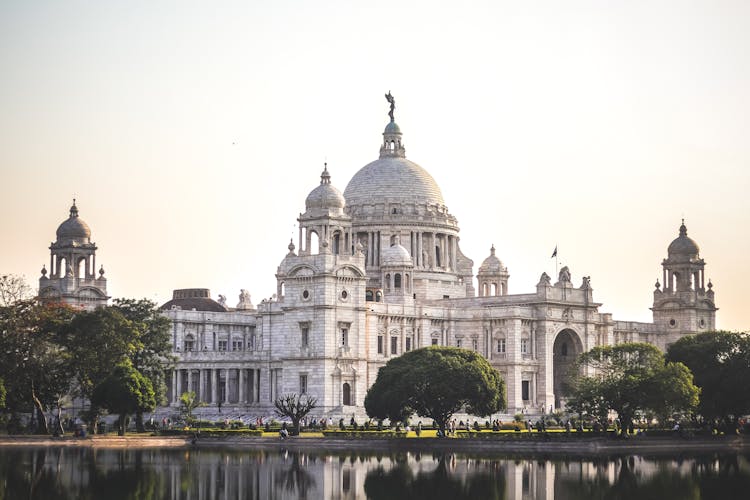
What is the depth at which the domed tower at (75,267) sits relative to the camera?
483ft

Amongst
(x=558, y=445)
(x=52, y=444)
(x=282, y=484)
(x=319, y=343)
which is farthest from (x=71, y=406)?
(x=282, y=484)

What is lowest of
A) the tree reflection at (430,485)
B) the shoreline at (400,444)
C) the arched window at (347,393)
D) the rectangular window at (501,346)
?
the tree reflection at (430,485)

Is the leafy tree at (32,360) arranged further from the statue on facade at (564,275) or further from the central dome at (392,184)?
the central dome at (392,184)

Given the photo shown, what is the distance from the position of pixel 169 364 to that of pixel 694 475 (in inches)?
2178

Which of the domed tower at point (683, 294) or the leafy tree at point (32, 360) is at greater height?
the domed tower at point (683, 294)

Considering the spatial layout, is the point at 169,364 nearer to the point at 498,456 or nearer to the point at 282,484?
the point at 498,456

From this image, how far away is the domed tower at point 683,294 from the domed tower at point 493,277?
55.4 feet

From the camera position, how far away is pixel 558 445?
10600 centimetres

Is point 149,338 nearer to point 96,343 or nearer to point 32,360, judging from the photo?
point 96,343

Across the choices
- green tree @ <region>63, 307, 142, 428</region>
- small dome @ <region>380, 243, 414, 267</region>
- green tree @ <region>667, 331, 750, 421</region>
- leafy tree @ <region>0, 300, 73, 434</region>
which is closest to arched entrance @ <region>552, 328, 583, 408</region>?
small dome @ <region>380, 243, 414, 267</region>

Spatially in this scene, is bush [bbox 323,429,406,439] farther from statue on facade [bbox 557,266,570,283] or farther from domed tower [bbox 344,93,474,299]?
domed tower [bbox 344,93,474,299]

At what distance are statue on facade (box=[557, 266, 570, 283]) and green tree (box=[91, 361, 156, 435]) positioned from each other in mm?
49375

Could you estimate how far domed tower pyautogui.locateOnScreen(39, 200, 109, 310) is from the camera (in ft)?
483

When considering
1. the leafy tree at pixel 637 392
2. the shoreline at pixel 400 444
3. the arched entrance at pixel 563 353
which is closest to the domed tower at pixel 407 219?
the arched entrance at pixel 563 353
